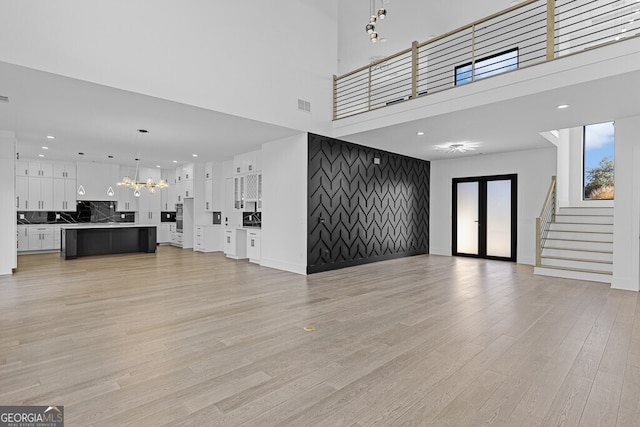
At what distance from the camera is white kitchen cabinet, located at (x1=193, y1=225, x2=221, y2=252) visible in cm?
1034

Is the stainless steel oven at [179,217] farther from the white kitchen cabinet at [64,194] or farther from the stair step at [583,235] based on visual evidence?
the stair step at [583,235]

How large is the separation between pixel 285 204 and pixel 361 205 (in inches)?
76.0

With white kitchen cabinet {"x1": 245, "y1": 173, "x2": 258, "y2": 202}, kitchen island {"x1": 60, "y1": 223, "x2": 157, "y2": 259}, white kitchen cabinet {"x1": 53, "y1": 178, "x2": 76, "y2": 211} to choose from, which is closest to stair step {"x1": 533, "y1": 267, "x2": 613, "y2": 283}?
white kitchen cabinet {"x1": 245, "y1": 173, "x2": 258, "y2": 202}

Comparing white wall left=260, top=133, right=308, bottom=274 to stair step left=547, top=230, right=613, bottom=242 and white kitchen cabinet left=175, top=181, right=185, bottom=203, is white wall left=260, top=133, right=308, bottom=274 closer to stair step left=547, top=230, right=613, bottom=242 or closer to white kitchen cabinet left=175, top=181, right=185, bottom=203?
white kitchen cabinet left=175, top=181, right=185, bottom=203

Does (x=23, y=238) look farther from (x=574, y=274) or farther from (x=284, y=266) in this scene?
(x=574, y=274)

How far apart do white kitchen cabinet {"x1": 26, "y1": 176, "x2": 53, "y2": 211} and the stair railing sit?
13.5 meters

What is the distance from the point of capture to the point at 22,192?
32.2 ft

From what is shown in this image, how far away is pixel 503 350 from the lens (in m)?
2.94

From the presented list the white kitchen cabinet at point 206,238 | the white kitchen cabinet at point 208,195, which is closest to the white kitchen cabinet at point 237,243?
the white kitchen cabinet at point 206,238

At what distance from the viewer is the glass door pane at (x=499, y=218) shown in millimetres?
8508

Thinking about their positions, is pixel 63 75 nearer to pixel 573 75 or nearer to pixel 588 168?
pixel 573 75

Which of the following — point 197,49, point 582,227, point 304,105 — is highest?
point 197,49

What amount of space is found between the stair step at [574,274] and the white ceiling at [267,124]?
2.71 meters

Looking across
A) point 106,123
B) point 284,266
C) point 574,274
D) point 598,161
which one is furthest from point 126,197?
point 598,161
